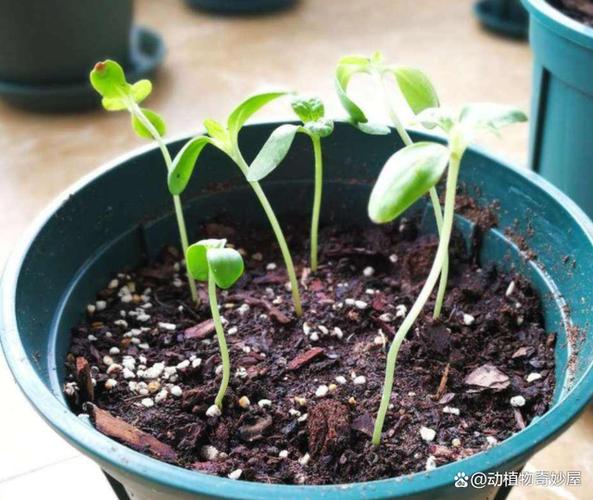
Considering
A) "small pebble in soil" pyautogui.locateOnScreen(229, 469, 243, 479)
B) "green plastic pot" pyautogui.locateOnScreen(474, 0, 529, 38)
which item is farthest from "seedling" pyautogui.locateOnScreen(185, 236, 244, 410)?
"green plastic pot" pyautogui.locateOnScreen(474, 0, 529, 38)

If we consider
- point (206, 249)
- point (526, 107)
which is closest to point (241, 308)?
point (206, 249)

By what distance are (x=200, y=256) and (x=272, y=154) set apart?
12cm

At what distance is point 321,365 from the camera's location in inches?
34.2

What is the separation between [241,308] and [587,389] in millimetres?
440

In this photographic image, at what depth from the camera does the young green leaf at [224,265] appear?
2.24ft

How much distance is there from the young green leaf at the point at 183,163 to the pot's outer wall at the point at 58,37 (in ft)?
3.72

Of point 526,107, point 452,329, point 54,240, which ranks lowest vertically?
point 526,107

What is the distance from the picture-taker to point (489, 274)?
96cm

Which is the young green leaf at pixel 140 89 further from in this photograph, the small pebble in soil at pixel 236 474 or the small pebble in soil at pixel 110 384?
the small pebble in soil at pixel 236 474

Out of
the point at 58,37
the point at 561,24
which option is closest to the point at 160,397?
the point at 561,24

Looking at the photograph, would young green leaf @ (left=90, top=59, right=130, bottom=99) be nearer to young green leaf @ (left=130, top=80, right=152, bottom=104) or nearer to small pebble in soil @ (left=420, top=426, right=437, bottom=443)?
young green leaf @ (left=130, top=80, right=152, bottom=104)

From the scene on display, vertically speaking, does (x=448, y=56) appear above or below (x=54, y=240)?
below

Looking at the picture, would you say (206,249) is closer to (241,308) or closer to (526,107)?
(241,308)

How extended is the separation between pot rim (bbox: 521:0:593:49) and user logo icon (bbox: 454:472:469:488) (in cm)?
70
